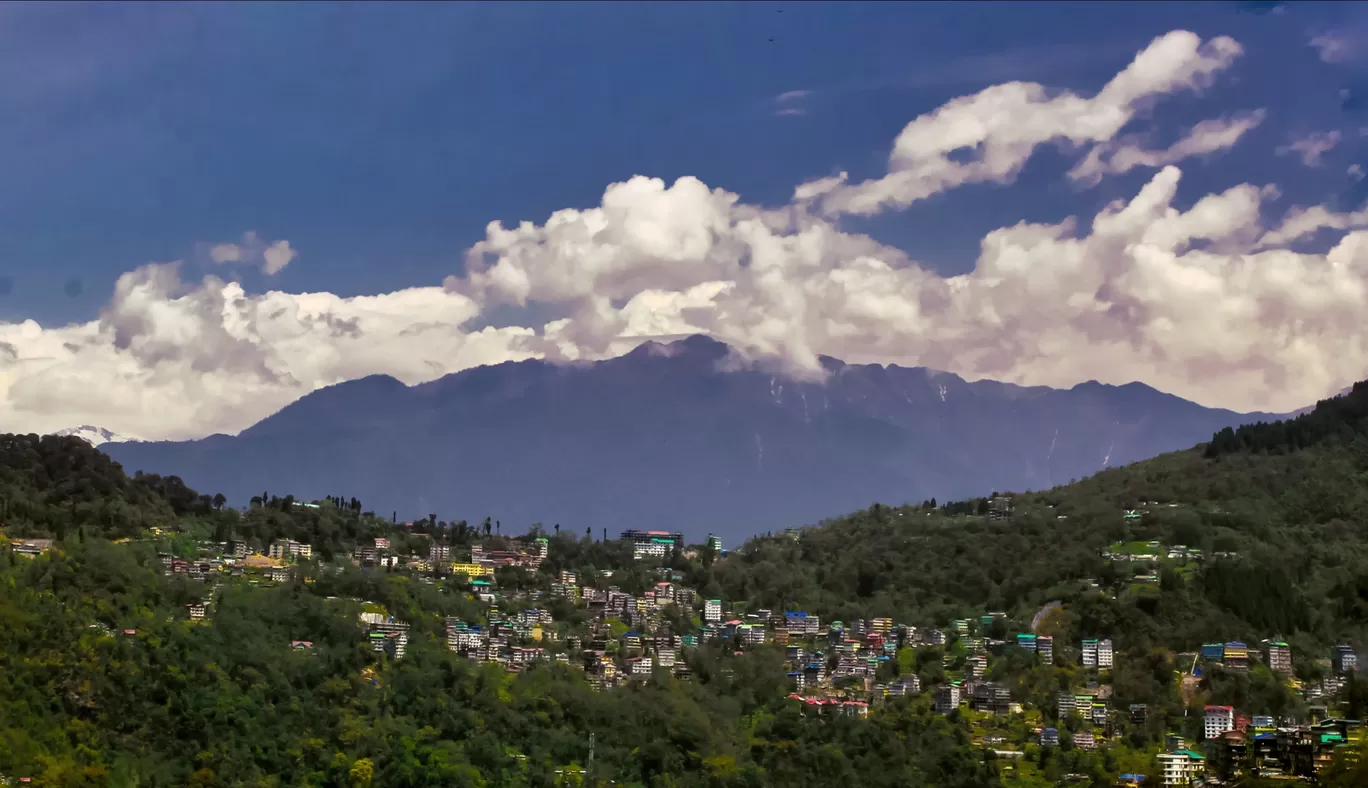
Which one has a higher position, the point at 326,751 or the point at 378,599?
the point at 378,599

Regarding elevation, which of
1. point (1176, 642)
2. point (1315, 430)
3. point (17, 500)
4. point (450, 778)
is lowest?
point (450, 778)

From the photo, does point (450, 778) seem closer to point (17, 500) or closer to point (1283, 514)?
point (17, 500)

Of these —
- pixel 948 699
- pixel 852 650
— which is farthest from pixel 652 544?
pixel 948 699

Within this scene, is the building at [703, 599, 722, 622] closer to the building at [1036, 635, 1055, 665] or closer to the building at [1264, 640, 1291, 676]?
the building at [1036, 635, 1055, 665]

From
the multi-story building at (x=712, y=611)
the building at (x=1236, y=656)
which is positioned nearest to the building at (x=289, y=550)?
the multi-story building at (x=712, y=611)

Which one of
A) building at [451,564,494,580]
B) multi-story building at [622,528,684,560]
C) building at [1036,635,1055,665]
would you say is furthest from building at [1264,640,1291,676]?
multi-story building at [622,528,684,560]

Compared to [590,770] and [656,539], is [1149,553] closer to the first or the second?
[656,539]

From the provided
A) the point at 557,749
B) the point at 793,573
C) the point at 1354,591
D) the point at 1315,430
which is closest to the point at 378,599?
the point at 557,749
